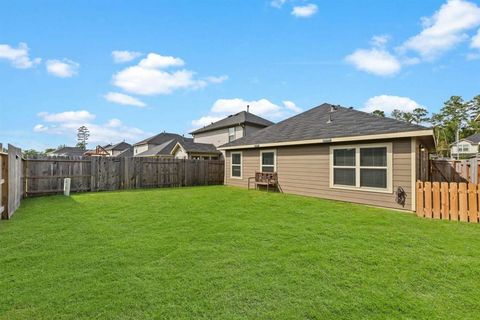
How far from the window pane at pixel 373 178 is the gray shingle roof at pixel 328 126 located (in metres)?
1.20

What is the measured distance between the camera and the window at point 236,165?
13.8 meters

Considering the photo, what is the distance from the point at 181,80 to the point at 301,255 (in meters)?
15.6

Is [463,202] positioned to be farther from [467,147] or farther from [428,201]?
[467,147]

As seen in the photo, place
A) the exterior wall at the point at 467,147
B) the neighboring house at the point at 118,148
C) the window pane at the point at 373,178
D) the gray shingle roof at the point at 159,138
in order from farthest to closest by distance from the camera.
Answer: the neighboring house at the point at 118,148, the gray shingle roof at the point at 159,138, the exterior wall at the point at 467,147, the window pane at the point at 373,178

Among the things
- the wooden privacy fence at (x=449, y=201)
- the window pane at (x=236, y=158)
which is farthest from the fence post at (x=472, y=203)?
the window pane at (x=236, y=158)

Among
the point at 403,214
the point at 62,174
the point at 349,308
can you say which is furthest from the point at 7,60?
the point at 403,214

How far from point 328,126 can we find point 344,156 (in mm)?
1887

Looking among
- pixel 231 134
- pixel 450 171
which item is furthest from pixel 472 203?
pixel 231 134

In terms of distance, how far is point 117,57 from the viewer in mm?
12438

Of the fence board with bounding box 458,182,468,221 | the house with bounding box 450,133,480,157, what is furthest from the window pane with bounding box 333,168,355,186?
the house with bounding box 450,133,480,157

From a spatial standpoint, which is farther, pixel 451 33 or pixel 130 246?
pixel 451 33

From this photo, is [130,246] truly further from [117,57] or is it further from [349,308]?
[117,57]

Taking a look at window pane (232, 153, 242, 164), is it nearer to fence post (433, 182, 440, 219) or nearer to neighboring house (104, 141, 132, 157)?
fence post (433, 182, 440, 219)

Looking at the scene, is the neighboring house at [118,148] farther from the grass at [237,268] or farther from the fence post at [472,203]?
the fence post at [472,203]
